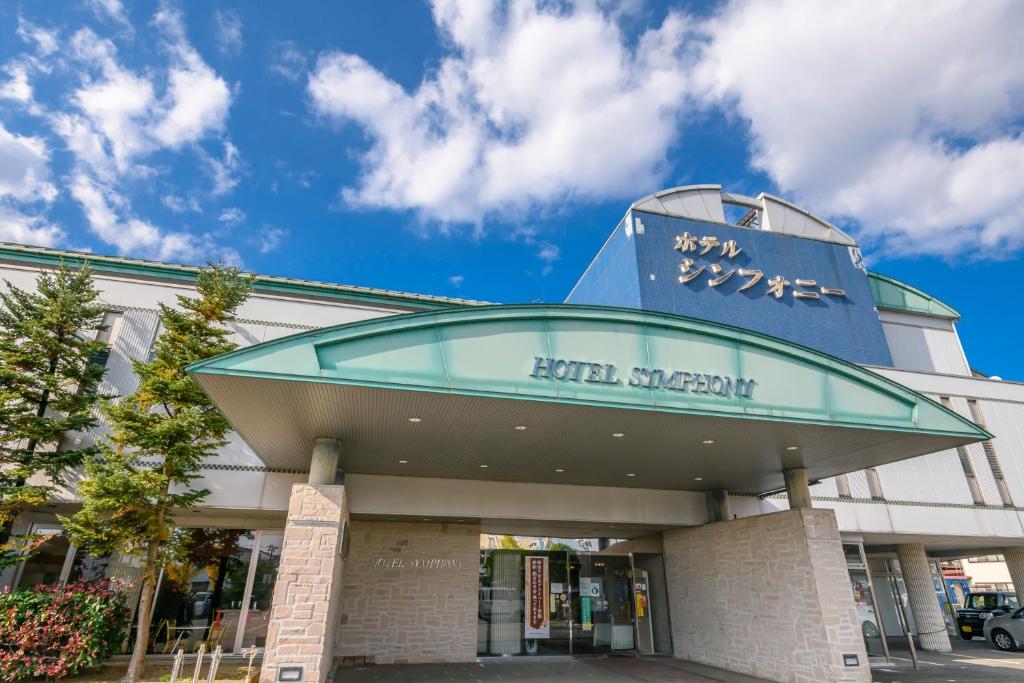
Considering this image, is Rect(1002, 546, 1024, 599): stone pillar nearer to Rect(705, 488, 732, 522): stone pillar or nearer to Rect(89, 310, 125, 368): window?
Rect(705, 488, 732, 522): stone pillar

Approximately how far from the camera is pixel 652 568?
15531 millimetres

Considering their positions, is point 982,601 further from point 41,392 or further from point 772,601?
point 41,392

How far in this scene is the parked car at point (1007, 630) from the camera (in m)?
17.6

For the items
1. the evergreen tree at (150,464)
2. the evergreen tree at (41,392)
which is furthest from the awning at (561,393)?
the evergreen tree at (41,392)

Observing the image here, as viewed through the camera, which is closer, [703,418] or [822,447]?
[703,418]

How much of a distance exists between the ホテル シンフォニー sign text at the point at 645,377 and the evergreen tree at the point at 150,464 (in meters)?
6.29

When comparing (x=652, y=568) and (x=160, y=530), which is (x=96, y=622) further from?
(x=652, y=568)

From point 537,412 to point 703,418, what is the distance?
2661mm

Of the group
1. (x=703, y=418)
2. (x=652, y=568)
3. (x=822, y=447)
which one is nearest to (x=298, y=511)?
(x=703, y=418)

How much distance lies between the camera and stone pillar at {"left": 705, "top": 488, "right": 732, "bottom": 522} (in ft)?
45.1

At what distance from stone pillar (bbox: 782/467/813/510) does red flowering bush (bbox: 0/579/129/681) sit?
13.5m

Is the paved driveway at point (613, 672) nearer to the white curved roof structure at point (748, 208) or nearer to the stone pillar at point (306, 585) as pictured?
the stone pillar at point (306, 585)

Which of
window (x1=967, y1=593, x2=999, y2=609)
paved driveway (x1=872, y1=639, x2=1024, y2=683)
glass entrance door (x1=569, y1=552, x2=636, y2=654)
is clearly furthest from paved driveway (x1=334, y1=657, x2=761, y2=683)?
window (x1=967, y1=593, x2=999, y2=609)

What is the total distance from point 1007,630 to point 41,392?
28.8 m
